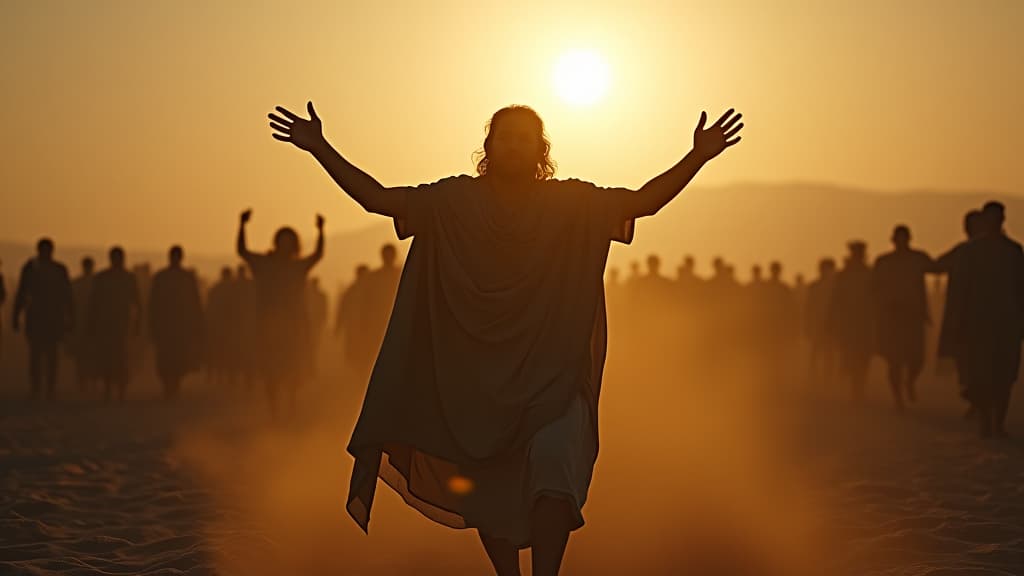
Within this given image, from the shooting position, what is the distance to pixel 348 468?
1183 cm

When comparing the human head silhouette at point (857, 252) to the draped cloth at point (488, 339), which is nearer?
the draped cloth at point (488, 339)

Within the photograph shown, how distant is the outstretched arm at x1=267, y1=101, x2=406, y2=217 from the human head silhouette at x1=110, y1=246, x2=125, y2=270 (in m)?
13.6

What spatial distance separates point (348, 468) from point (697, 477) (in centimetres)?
279

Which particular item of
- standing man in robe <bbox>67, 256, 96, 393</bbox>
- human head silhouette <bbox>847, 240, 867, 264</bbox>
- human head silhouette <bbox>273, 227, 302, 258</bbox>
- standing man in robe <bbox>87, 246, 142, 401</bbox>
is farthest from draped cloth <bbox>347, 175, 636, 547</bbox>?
human head silhouette <bbox>847, 240, 867, 264</bbox>

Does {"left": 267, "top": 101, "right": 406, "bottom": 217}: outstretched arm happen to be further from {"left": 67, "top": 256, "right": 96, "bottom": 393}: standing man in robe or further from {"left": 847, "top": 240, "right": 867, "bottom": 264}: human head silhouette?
{"left": 847, "top": 240, "right": 867, "bottom": 264}: human head silhouette

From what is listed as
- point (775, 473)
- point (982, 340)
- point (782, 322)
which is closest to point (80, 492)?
point (775, 473)

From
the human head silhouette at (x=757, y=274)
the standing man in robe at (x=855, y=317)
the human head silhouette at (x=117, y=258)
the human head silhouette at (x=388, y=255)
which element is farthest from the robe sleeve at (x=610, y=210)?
the human head silhouette at (x=757, y=274)

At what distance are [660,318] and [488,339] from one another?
20892 mm

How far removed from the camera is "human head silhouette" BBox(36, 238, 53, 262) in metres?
19.2

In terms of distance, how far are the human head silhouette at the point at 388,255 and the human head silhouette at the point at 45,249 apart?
4338mm

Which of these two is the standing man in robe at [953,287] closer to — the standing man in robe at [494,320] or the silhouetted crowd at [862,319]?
the silhouetted crowd at [862,319]

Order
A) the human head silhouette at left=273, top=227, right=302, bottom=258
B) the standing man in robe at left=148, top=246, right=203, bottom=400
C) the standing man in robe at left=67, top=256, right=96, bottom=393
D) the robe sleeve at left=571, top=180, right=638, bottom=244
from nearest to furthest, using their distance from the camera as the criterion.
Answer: the robe sleeve at left=571, top=180, right=638, bottom=244
the human head silhouette at left=273, top=227, right=302, bottom=258
the standing man in robe at left=148, top=246, right=203, bottom=400
the standing man in robe at left=67, top=256, right=96, bottom=393

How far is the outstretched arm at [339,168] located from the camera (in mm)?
6188

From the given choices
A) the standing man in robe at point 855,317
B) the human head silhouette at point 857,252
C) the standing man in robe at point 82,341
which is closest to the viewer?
the standing man in robe at point 855,317
